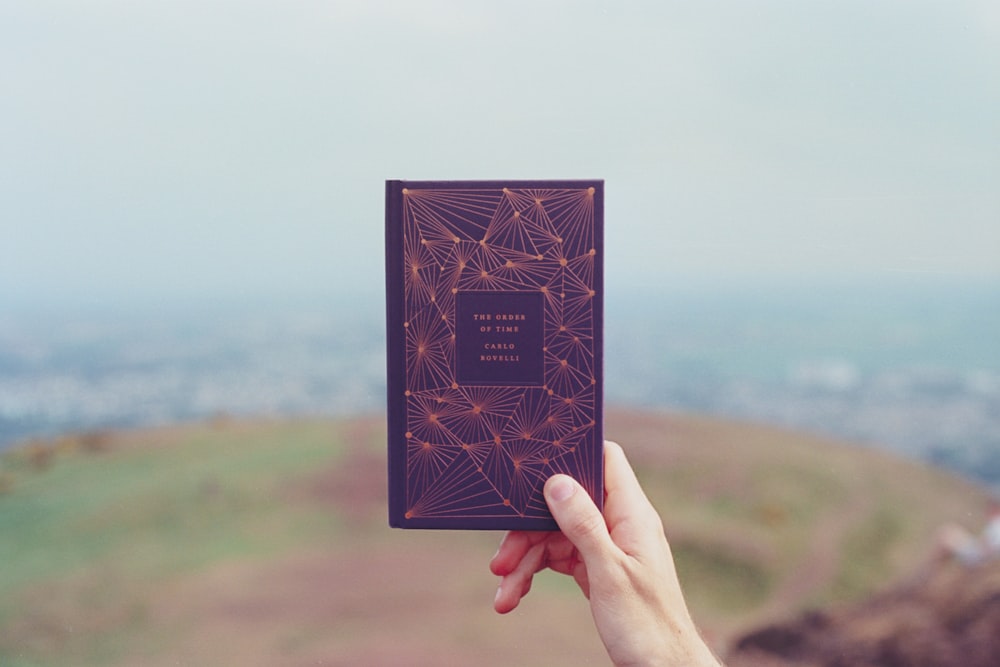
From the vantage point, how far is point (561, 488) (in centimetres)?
71

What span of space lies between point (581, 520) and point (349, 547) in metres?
1.29

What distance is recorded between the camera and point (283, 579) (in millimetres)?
1824

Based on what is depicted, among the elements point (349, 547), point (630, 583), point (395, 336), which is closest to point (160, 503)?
point (349, 547)

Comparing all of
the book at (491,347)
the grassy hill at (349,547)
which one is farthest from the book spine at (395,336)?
the grassy hill at (349,547)

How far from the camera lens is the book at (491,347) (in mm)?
713

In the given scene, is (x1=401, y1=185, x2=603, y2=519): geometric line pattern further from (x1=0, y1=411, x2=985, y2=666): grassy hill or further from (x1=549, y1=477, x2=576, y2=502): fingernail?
(x1=0, y1=411, x2=985, y2=666): grassy hill

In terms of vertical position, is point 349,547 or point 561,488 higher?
point 561,488

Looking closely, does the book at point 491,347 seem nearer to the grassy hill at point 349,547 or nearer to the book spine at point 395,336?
the book spine at point 395,336

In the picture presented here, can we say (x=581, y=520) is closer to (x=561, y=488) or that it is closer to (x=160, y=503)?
(x=561, y=488)

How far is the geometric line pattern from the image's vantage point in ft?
2.34

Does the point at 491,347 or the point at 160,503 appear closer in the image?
the point at 491,347

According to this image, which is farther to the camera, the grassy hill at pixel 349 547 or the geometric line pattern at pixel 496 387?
the grassy hill at pixel 349 547

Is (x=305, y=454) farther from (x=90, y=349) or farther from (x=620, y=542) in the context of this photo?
(x=620, y=542)

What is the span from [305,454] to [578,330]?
1.41 metres
